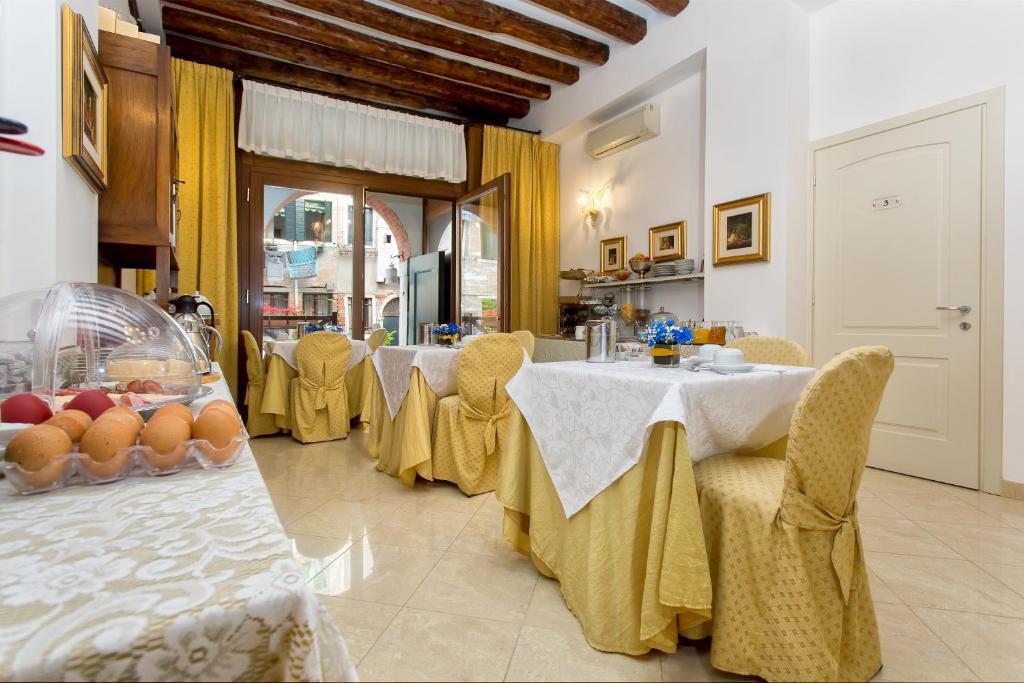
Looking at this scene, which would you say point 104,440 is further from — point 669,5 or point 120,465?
point 669,5

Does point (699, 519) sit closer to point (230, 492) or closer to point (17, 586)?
point (230, 492)

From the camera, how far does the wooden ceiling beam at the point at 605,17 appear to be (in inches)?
160

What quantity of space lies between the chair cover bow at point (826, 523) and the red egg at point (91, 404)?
1.45 metres

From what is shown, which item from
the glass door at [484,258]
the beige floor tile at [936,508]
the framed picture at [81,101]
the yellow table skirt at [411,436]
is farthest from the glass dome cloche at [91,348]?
the glass door at [484,258]

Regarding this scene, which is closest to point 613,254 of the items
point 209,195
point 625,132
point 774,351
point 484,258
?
point 625,132

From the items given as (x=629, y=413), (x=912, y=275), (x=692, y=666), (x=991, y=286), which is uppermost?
(x=912, y=275)

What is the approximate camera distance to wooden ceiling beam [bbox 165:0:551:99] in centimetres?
403

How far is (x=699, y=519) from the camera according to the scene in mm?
1263

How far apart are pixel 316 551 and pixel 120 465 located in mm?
1552

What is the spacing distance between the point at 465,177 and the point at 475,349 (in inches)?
142

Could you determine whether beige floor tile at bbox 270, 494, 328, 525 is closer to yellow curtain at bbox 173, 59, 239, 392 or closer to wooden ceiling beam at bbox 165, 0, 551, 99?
yellow curtain at bbox 173, 59, 239, 392

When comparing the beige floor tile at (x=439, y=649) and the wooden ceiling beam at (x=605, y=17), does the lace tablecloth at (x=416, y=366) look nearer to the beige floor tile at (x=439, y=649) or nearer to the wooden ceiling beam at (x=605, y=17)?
the beige floor tile at (x=439, y=649)

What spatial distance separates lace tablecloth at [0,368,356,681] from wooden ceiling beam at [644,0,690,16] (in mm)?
4805

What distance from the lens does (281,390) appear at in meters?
4.12
